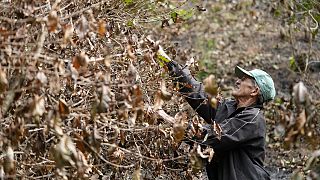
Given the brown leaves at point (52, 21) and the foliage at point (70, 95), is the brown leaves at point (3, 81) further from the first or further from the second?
the brown leaves at point (52, 21)

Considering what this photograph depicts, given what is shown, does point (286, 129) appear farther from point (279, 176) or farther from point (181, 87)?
point (279, 176)

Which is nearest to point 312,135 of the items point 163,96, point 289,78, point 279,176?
point 163,96

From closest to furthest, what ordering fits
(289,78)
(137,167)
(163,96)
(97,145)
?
(97,145), (163,96), (137,167), (289,78)

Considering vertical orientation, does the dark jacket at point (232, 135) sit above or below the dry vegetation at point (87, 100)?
below

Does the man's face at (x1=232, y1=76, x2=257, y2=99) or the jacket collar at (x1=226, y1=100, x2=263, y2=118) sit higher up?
the man's face at (x1=232, y1=76, x2=257, y2=99)

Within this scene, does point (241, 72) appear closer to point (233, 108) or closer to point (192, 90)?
point (233, 108)

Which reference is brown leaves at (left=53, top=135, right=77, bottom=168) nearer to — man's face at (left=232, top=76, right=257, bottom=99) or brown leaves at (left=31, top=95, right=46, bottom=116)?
brown leaves at (left=31, top=95, right=46, bottom=116)

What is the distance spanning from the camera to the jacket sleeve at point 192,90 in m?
4.79

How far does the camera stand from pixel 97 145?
3.19m

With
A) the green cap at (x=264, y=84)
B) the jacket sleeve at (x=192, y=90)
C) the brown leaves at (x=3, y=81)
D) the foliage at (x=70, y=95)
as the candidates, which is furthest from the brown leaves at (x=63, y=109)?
the green cap at (x=264, y=84)

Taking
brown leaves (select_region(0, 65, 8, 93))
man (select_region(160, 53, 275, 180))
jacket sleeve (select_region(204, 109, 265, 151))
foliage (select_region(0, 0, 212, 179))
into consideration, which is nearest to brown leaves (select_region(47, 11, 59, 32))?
foliage (select_region(0, 0, 212, 179))

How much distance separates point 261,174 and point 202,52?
8156mm

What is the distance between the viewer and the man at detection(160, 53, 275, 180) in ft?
14.9

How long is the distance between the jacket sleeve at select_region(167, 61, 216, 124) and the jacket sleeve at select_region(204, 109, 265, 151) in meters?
0.24
